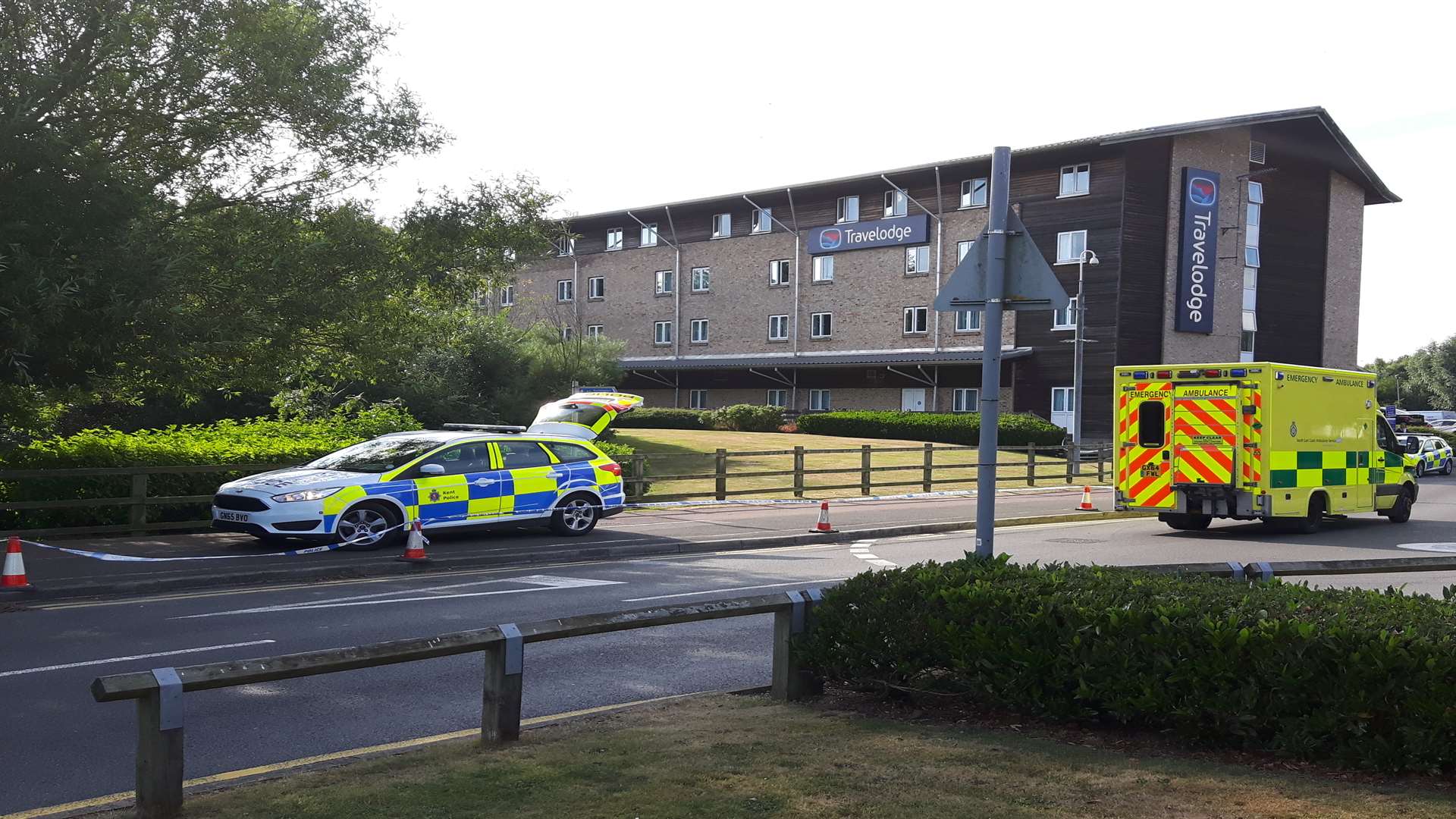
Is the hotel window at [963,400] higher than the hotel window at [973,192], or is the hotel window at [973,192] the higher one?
the hotel window at [973,192]

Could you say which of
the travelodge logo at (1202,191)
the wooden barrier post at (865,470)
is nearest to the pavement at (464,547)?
the wooden barrier post at (865,470)

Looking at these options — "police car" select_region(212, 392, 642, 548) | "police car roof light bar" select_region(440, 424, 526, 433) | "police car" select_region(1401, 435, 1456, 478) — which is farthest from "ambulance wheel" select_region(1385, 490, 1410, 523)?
"police car" select_region(1401, 435, 1456, 478)

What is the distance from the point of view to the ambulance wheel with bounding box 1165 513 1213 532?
19953 mm

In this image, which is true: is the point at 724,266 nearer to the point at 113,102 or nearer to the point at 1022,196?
the point at 1022,196

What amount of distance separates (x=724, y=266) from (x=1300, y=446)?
1540 inches

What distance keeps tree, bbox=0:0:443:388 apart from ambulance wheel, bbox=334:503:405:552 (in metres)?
2.84

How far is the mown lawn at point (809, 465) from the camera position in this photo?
2756 centimetres

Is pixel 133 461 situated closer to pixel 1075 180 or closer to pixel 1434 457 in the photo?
pixel 1075 180

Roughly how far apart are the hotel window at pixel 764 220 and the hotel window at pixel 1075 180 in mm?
13405

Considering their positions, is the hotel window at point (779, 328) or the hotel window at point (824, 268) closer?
the hotel window at point (824, 268)

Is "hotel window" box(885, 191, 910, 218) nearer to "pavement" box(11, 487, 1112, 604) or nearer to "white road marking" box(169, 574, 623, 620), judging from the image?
"pavement" box(11, 487, 1112, 604)

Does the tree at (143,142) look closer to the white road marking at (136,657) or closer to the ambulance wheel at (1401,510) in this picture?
the white road marking at (136,657)

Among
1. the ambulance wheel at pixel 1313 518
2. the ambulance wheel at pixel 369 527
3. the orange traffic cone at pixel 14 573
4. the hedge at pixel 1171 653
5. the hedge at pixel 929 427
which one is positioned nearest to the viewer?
the hedge at pixel 1171 653

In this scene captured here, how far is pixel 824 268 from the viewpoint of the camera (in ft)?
172
